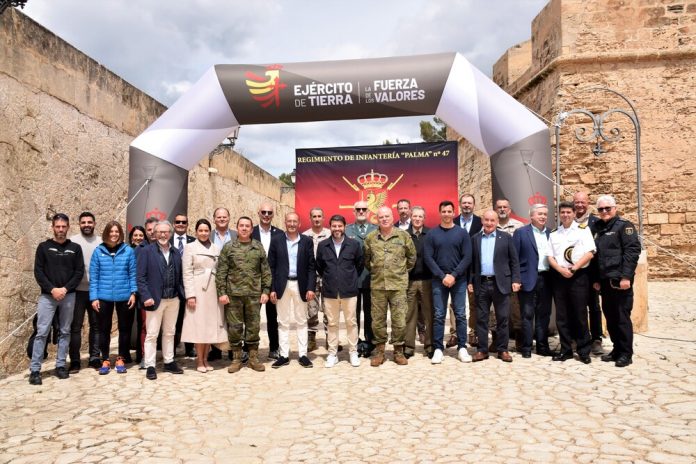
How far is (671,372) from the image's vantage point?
4547 millimetres

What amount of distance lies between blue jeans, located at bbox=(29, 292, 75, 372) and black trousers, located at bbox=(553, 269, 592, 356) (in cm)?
465

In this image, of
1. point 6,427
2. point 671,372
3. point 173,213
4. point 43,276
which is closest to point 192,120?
point 173,213

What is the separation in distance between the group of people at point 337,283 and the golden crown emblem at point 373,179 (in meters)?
2.85

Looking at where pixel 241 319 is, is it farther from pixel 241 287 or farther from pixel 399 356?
pixel 399 356

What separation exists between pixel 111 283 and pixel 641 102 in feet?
35.2

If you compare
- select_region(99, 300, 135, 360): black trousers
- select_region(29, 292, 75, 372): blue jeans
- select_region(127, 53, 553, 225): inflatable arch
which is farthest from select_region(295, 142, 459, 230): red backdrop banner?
select_region(29, 292, 75, 372): blue jeans

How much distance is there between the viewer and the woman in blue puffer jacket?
16.5 ft

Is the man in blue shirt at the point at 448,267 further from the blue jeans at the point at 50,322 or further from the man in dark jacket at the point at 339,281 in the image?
the blue jeans at the point at 50,322

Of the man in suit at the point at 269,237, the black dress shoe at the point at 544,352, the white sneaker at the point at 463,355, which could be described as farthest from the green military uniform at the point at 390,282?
the black dress shoe at the point at 544,352

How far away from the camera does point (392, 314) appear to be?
530 cm

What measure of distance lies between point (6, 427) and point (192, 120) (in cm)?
368

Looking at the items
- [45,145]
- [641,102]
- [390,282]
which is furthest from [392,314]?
[641,102]

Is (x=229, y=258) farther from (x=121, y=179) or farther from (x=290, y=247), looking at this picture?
(x=121, y=179)

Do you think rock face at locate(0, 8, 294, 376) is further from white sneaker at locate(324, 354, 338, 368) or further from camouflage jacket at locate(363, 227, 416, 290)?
camouflage jacket at locate(363, 227, 416, 290)
